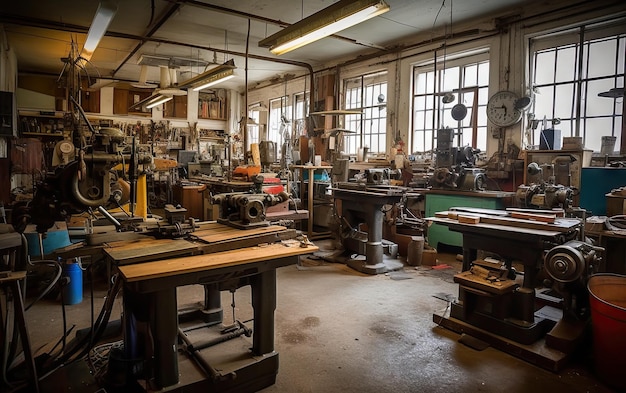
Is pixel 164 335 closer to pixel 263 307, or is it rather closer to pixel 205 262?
pixel 205 262

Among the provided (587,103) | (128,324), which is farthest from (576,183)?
(128,324)

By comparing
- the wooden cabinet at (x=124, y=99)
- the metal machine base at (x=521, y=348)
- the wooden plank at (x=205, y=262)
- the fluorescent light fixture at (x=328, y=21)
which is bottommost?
the metal machine base at (x=521, y=348)

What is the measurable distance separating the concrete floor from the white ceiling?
3.47 meters

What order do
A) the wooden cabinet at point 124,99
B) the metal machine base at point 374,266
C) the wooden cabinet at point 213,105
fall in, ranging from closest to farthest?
the metal machine base at point 374,266, the wooden cabinet at point 124,99, the wooden cabinet at point 213,105

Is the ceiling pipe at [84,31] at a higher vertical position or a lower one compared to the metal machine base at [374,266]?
higher

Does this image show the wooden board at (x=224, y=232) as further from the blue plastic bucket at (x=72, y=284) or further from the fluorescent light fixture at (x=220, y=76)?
the fluorescent light fixture at (x=220, y=76)

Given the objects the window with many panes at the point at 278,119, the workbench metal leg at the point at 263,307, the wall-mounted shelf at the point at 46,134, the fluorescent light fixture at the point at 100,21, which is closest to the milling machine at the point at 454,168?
the workbench metal leg at the point at 263,307

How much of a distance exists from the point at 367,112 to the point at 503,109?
8.90 feet

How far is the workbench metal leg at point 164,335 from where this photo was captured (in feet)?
6.01

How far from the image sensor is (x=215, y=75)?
570 centimetres

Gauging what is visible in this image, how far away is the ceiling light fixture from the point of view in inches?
201

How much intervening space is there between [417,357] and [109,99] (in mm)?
9981

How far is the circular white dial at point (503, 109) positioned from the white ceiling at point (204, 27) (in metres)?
1.09

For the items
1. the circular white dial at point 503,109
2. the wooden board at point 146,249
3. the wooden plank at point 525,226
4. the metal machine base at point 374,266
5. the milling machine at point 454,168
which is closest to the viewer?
the wooden board at point 146,249
